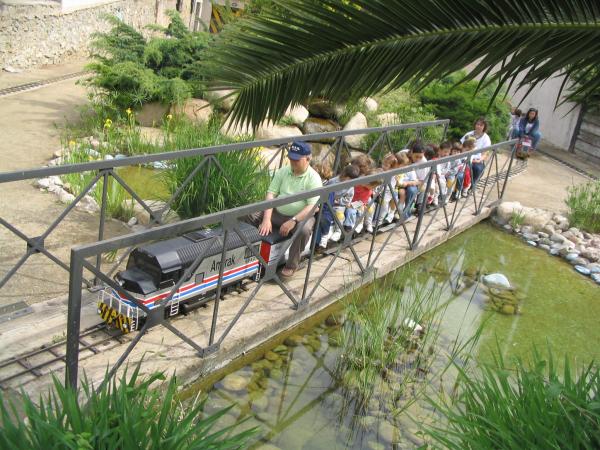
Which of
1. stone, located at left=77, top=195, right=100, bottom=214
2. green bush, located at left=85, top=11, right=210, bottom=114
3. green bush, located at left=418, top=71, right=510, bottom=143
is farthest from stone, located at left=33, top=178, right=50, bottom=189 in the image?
green bush, located at left=418, top=71, right=510, bottom=143

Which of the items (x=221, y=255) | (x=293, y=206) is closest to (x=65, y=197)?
(x=293, y=206)

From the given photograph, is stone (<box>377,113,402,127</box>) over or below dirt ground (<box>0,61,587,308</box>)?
over

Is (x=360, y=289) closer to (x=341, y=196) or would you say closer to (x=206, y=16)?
(x=341, y=196)

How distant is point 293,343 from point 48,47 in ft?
37.2

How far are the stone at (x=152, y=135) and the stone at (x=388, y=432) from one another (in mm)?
5490

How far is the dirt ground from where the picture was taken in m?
5.02

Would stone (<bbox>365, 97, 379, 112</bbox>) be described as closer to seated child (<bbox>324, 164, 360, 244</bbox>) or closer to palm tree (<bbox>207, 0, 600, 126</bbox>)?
seated child (<bbox>324, 164, 360, 244</bbox>)

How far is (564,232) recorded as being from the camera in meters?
8.62

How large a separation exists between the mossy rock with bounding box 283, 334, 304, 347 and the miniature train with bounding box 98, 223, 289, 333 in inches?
24.8

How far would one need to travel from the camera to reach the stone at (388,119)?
11.5m

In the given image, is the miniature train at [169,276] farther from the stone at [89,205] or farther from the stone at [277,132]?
the stone at [277,132]

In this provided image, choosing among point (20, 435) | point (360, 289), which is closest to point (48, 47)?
point (360, 289)

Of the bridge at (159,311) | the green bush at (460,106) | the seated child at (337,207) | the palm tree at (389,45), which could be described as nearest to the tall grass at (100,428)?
the bridge at (159,311)

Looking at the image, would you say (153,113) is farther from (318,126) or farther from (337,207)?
(337,207)
